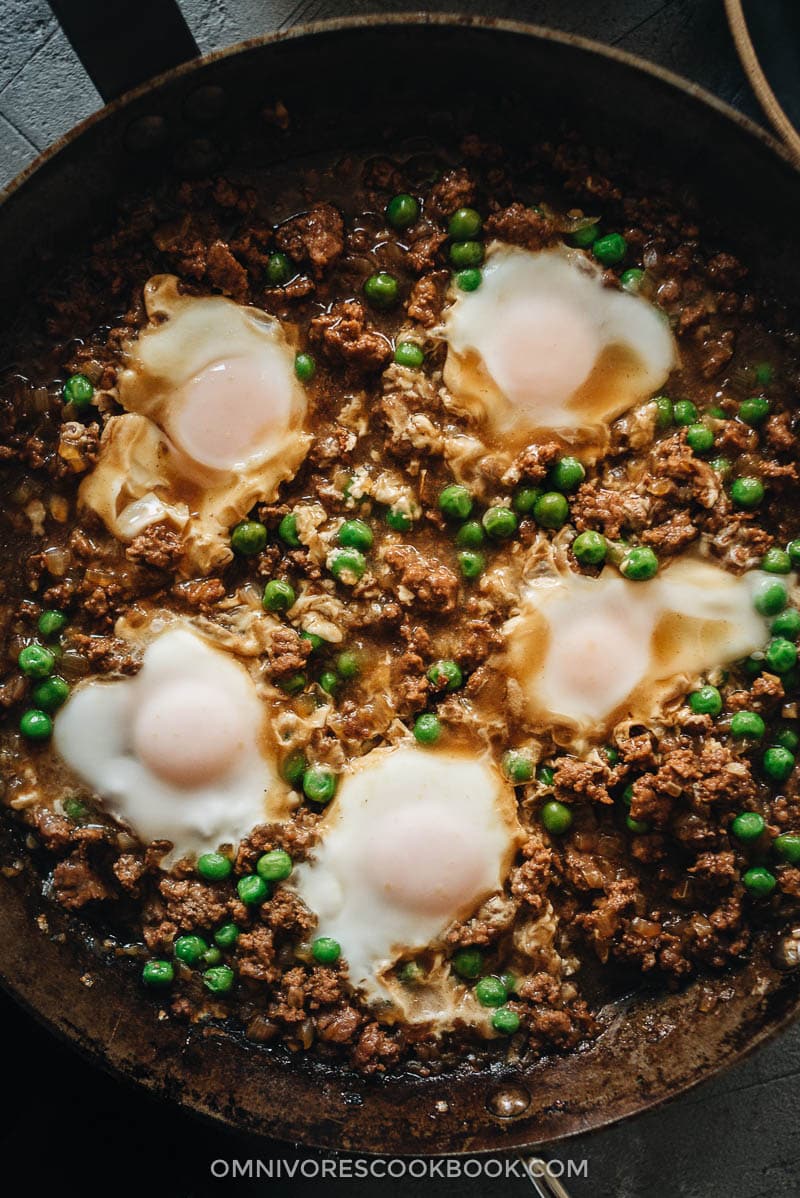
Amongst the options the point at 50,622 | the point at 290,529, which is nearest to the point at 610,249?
the point at 290,529

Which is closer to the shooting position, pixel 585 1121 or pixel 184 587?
pixel 585 1121

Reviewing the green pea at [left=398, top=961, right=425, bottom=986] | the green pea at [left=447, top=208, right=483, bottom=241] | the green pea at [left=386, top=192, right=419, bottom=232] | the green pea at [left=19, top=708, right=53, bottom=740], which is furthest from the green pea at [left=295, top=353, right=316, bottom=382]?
the green pea at [left=398, top=961, right=425, bottom=986]

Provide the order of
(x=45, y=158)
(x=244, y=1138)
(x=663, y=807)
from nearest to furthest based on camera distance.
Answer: (x=45, y=158) → (x=663, y=807) → (x=244, y=1138)

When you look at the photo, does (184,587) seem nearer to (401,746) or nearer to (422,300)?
(401,746)

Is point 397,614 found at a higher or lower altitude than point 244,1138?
higher

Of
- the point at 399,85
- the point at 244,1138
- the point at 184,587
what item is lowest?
the point at 244,1138

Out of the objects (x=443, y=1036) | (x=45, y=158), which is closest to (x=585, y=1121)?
(x=443, y=1036)
